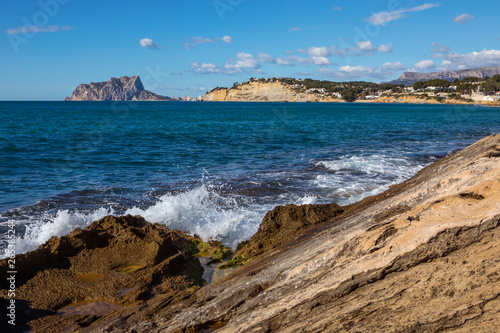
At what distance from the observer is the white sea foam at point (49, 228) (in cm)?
963

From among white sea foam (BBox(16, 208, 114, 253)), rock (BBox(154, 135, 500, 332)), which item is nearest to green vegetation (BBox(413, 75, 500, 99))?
white sea foam (BBox(16, 208, 114, 253))

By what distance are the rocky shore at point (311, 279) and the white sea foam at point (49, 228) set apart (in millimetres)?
2012

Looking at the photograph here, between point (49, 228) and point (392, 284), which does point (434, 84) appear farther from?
point (392, 284)

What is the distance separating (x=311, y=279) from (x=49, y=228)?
835 centimetres

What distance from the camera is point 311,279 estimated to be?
4.92 metres

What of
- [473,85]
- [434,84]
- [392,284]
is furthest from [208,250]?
[434,84]

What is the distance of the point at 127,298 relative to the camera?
6859 millimetres

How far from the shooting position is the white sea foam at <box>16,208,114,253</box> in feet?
31.6

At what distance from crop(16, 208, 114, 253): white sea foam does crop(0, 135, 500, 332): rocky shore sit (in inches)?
79.2

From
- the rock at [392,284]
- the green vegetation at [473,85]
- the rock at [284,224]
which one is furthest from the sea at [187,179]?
the green vegetation at [473,85]

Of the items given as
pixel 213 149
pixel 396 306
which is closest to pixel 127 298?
pixel 396 306

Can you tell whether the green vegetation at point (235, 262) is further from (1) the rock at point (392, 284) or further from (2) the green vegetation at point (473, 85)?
(2) the green vegetation at point (473, 85)

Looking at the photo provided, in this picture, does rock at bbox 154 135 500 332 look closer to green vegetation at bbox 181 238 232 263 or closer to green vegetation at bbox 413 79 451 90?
green vegetation at bbox 181 238 232 263

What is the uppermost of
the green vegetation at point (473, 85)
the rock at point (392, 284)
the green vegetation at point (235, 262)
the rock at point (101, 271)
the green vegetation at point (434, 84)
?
the green vegetation at point (434, 84)
